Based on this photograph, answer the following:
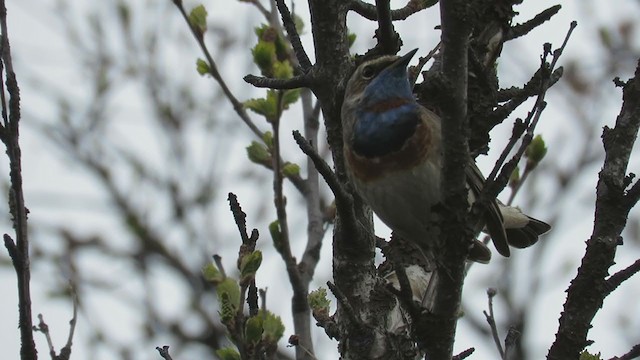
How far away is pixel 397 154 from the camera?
15.6 feet

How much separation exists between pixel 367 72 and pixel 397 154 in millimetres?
639

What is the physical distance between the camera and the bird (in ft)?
15.1

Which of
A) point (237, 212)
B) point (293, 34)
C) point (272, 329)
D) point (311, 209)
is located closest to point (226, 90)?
point (311, 209)

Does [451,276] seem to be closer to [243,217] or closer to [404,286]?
[404,286]

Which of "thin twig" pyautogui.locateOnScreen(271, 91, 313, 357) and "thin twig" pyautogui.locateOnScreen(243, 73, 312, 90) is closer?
"thin twig" pyautogui.locateOnScreen(243, 73, 312, 90)

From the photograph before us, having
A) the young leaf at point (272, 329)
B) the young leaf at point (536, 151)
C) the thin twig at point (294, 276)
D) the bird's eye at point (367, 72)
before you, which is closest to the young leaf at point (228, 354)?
the young leaf at point (272, 329)

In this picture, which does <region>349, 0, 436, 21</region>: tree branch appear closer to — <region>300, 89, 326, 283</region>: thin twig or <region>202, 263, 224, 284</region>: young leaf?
<region>300, 89, 326, 283</region>: thin twig

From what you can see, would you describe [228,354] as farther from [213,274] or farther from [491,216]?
[491,216]

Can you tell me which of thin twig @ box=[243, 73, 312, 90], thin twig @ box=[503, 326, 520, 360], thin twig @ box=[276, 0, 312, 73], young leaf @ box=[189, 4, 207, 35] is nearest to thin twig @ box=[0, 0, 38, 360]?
thin twig @ box=[243, 73, 312, 90]

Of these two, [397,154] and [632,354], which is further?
[397,154]

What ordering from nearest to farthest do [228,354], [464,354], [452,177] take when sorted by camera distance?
[452,177], [464,354], [228,354]

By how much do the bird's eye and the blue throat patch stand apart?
20cm

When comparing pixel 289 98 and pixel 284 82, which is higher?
pixel 289 98

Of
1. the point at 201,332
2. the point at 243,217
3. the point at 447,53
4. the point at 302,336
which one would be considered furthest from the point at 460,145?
the point at 201,332
